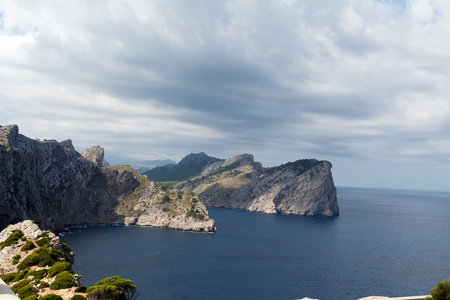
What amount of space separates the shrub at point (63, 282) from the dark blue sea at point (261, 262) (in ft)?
152

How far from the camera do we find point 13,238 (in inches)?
2368

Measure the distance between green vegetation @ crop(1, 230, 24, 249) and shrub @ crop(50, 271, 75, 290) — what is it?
A: 2722cm

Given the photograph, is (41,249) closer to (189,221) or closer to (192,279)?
(192,279)

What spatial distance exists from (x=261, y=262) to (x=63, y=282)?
9624cm

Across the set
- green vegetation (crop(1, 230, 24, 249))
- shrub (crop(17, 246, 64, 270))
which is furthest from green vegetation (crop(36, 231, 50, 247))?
shrub (crop(17, 246, 64, 270))

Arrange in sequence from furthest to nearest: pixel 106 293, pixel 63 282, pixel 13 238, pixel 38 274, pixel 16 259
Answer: pixel 13 238 → pixel 16 259 → pixel 38 274 → pixel 63 282 → pixel 106 293

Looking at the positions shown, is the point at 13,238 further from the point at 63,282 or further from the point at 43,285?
the point at 63,282

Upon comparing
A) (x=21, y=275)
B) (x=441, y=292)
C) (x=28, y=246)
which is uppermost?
(x=441, y=292)

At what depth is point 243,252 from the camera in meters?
139

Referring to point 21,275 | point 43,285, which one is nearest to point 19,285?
point 43,285

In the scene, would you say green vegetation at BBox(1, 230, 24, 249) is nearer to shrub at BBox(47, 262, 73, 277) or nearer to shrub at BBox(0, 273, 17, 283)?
shrub at BBox(0, 273, 17, 283)

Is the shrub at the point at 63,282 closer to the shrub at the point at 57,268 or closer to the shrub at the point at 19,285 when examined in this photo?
the shrub at the point at 57,268

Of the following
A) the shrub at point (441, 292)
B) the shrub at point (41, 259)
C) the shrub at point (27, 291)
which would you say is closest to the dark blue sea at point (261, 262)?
the shrub at point (41, 259)

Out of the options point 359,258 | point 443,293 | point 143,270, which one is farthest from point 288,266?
point 443,293
